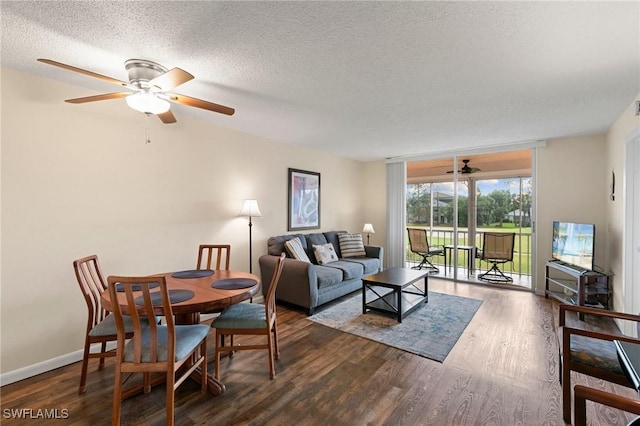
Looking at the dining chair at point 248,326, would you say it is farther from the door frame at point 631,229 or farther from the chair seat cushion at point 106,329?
the door frame at point 631,229

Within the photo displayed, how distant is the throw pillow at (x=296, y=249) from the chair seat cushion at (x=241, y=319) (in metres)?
1.76

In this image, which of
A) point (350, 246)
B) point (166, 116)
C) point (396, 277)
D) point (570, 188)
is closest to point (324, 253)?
point (350, 246)

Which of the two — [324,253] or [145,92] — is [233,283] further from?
[324,253]

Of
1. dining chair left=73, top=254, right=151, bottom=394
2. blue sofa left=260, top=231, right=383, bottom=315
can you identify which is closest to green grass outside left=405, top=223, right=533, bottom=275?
blue sofa left=260, top=231, right=383, bottom=315

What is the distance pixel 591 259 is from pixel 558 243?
0.64 meters

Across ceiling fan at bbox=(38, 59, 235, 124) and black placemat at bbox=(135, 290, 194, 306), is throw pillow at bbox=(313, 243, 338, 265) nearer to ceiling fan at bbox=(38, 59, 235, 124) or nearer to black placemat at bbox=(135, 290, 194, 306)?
black placemat at bbox=(135, 290, 194, 306)

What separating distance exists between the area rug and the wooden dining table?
1.44 metres

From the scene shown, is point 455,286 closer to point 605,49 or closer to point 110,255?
point 605,49

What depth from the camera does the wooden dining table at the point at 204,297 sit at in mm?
1788

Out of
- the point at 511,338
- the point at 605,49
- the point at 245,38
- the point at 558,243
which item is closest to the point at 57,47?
the point at 245,38

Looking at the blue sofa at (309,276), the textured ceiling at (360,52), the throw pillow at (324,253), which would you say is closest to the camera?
the textured ceiling at (360,52)

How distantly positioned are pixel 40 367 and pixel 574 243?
19.4ft

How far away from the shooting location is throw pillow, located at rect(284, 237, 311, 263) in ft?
13.4

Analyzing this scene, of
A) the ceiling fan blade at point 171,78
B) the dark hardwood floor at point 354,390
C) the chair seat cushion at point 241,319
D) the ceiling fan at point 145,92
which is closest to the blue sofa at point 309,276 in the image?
the dark hardwood floor at point 354,390
